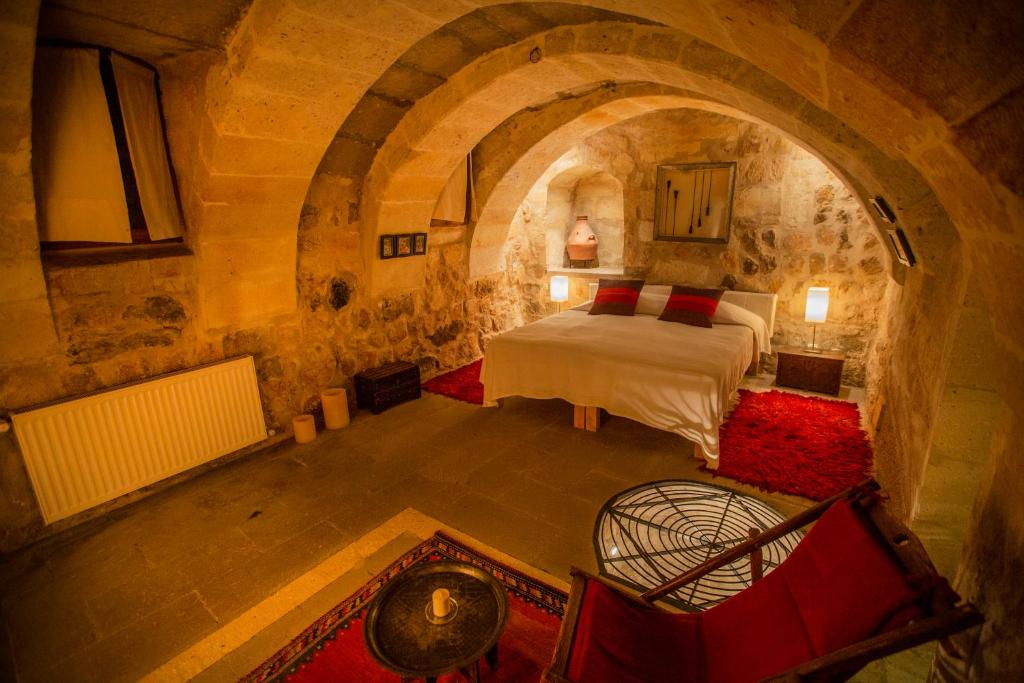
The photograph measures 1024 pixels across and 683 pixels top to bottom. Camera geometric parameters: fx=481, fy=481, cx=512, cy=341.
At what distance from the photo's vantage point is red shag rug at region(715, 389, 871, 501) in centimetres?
318

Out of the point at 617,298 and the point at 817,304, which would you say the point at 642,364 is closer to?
the point at 617,298

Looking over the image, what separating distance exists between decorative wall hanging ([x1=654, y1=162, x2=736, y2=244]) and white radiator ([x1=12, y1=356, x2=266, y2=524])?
4478 millimetres

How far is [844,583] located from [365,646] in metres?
1.54

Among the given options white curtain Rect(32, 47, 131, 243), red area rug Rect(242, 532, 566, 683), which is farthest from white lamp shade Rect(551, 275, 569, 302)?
white curtain Rect(32, 47, 131, 243)

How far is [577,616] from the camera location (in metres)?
1.61

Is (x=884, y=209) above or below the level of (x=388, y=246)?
above

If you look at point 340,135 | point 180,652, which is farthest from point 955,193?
point 340,135

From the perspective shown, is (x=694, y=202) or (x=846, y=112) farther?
(x=694, y=202)

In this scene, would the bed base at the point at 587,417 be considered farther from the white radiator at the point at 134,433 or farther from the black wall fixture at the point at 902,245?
the white radiator at the point at 134,433

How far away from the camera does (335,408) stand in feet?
13.5

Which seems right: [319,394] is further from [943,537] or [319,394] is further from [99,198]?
[943,537]

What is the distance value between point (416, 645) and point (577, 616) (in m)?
0.55

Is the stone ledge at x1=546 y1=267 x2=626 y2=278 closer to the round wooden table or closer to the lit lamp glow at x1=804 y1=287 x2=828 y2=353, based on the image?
the lit lamp glow at x1=804 y1=287 x2=828 y2=353

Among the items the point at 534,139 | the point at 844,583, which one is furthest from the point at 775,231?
the point at 844,583
